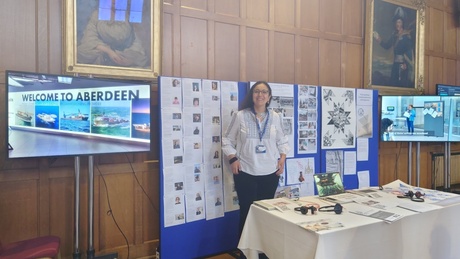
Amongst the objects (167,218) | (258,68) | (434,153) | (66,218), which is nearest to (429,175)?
(434,153)

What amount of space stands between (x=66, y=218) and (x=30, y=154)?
2.58 feet

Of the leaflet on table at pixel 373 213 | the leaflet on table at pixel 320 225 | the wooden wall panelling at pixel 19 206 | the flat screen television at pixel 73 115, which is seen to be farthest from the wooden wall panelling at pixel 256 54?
the wooden wall panelling at pixel 19 206

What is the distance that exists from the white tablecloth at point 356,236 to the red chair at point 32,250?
4.42 ft

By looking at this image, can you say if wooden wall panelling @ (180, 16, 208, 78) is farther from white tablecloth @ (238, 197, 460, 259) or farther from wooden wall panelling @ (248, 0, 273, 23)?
white tablecloth @ (238, 197, 460, 259)

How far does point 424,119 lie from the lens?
4.67 m

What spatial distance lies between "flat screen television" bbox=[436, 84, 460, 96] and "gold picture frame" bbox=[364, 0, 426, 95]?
29 cm

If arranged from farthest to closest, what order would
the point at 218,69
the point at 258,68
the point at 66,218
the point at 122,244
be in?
1. the point at 258,68
2. the point at 218,69
3. the point at 122,244
4. the point at 66,218

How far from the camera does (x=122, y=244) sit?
3.08 meters

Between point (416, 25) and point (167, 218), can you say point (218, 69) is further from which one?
point (416, 25)

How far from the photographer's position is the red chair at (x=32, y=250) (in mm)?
2084

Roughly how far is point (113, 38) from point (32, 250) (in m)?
1.95

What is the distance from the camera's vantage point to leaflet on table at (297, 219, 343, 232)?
1.66 meters

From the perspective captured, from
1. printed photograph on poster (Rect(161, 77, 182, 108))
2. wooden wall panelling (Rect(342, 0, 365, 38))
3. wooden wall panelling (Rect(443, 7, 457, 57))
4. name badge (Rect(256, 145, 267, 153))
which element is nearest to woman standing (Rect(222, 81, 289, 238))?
name badge (Rect(256, 145, 267, 153))

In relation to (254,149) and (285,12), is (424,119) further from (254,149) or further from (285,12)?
(254,149)
